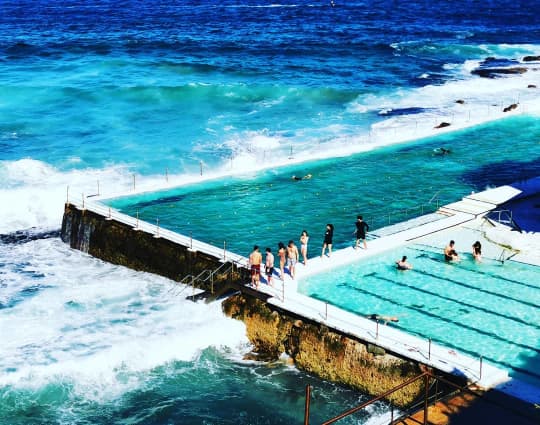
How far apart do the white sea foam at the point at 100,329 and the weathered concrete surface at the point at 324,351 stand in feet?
1.98

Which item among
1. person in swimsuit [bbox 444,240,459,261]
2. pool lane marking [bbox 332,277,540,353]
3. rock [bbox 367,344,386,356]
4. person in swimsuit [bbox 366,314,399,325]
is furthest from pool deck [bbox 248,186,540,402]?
pool lane marking [bbox 332,277,540,353]

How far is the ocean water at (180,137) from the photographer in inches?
757

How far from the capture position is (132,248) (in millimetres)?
26125

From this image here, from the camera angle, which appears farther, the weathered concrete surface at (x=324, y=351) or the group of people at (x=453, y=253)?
the group of people at (x=453, y=253)

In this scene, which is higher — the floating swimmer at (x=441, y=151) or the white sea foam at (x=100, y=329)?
the floating swimmer at (x=441, y=151)

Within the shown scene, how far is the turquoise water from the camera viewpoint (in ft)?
91.1

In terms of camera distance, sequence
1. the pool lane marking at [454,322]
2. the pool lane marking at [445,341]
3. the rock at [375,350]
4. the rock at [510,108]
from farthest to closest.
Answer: the rock at [510,108], the pool lane marking at [454,322], the rock at [375,350], the pool lane marking at [445,341]

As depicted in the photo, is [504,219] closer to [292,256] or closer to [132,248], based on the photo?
[292,256]

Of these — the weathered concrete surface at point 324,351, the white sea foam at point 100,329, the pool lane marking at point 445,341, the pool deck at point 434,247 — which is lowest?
the white sea foam at point 100,329

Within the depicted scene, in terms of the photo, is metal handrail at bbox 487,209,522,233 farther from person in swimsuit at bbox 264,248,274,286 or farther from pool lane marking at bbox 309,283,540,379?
person in swimsuit at bbox 264,248,274,286

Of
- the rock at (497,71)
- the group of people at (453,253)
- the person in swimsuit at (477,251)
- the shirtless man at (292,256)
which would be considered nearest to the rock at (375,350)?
the shirtless man at (292,256)

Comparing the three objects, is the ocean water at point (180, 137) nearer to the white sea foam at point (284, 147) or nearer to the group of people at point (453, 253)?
the white sea foam at point (284, 147)

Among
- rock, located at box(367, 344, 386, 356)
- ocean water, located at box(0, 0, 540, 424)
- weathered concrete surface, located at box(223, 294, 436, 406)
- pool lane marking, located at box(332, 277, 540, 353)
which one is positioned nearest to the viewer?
weathered concrete surface, located at box(223, 294, 436, 406)

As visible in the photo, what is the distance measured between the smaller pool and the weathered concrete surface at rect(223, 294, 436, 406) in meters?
1.48
